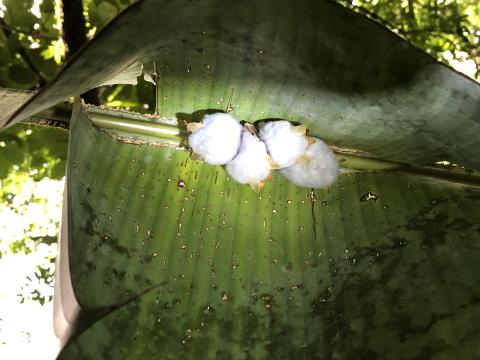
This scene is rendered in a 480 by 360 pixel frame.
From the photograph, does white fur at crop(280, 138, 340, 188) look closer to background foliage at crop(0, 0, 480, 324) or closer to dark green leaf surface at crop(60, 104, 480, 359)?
dark green leaf surface at crop(60, 104, 480, 359)

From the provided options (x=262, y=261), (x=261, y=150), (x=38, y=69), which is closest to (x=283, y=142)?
(x=261, y=150)

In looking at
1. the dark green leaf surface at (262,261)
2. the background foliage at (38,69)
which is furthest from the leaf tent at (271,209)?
the background foliage at (38,69)

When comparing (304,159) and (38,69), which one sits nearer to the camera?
(304,159)

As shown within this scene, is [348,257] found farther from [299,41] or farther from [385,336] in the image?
[299,41]

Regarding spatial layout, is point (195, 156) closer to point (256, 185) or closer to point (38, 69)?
point (256, 185)

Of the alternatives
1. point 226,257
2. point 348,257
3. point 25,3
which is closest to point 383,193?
point 348,257

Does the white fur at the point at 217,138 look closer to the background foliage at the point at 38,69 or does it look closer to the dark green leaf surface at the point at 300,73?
the dark green leaf surface at the point at 300,73
